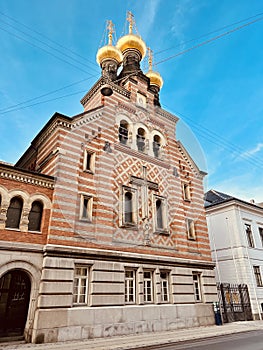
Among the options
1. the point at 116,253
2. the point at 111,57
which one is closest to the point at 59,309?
the point at 116,253

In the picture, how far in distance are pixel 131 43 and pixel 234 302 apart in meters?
23.3

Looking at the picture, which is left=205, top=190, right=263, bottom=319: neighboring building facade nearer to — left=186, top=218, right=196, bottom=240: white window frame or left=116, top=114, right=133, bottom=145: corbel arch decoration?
left=186, top=218, right=196, bottom=240: white window frame

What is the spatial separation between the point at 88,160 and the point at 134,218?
4.24 metres

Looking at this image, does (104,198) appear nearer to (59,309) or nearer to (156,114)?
(59,309)

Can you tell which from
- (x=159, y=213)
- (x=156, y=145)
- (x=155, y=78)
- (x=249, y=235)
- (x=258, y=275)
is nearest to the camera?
(x=159, y=213)

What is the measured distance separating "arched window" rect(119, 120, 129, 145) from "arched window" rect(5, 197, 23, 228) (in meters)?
7.49

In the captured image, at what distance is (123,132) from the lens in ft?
56.0

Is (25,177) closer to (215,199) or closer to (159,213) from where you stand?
(159,213)

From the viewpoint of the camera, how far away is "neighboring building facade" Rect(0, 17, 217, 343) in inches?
429

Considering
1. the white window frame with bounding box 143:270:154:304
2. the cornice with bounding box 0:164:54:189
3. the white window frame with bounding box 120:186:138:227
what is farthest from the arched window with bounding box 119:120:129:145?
the white window frame with bounding box 143:270:154:304

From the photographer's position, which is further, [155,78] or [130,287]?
[155,78]

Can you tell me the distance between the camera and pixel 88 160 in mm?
14461

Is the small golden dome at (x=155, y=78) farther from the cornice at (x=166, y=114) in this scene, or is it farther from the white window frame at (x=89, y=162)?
the white window frame at (x=89, y=162)

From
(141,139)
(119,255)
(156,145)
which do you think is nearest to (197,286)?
(119,255)
